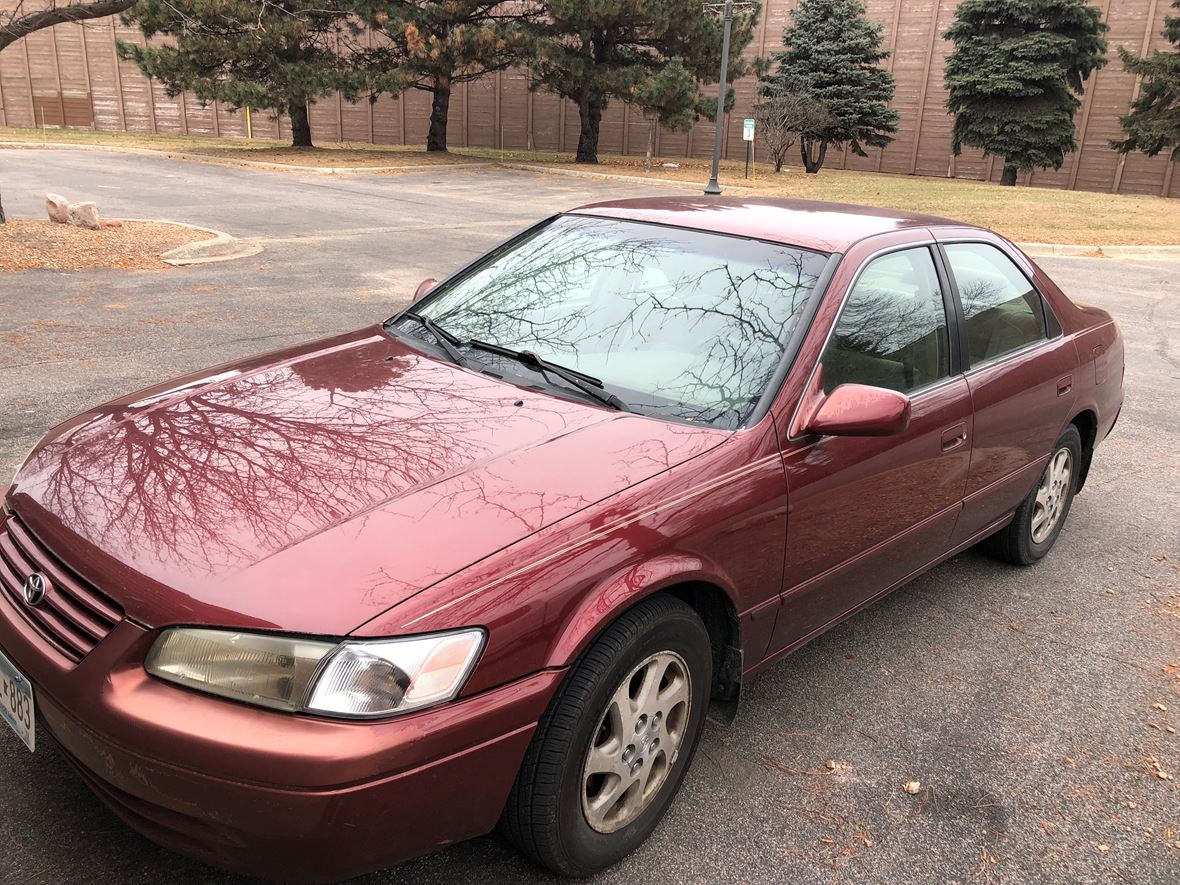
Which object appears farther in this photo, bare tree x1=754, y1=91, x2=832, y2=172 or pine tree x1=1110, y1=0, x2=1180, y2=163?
pine tree x1=1110, y1=0, x2=1180, y2=163

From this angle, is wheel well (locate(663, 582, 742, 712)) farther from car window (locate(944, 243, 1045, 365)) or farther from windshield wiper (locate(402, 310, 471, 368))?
car window (locate(944, 243, 1045, 365))

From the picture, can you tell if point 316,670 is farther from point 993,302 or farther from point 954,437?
point 993,302

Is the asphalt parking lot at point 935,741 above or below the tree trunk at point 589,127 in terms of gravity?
below

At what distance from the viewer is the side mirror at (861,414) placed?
2.69m

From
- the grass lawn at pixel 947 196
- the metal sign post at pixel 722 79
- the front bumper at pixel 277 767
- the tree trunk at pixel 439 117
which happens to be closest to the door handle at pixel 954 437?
the front bumper at pixel 277 767

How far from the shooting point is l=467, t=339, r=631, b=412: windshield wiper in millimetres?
2826

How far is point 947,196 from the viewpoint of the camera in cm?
2594

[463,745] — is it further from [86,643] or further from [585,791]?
[86,643]

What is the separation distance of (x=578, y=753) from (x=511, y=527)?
55 centimetres

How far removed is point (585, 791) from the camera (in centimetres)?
228

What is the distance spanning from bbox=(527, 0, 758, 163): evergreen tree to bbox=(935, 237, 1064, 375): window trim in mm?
26490

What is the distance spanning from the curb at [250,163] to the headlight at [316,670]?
26229mm

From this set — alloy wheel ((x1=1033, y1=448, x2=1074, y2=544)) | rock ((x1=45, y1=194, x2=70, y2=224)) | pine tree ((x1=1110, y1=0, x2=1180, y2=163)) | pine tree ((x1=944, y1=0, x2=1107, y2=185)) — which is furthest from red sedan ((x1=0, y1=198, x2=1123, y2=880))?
pine tree ((x1=1110, y1=0, x2=1180, y2=163))

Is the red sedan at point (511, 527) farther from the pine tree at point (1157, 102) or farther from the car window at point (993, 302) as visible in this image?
the pine tree at point (1157, 102)
